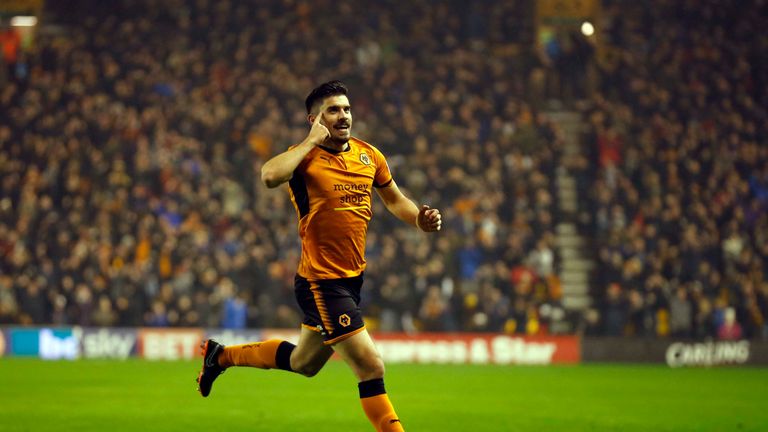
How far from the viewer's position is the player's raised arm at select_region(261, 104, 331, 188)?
708 cm

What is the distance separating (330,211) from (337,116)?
0.64m

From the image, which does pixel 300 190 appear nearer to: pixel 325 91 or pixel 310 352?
pixel 325 91

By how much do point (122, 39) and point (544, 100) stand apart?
11192 mm

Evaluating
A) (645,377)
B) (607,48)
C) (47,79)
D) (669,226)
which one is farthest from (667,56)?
(47,79)

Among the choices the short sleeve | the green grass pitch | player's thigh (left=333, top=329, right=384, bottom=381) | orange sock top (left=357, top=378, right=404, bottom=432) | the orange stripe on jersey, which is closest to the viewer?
orange sock top (left=357, top=378, right=404, bottom=432)

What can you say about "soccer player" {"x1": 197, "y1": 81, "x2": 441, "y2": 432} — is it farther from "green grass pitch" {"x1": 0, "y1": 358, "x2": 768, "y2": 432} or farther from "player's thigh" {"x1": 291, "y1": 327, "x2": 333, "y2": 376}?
"green grass pitch" {"x1": 0, "y1": 358, "x2": 768, "y2": 432}

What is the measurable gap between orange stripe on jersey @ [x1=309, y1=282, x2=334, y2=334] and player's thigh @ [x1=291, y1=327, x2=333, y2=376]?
1.08ft

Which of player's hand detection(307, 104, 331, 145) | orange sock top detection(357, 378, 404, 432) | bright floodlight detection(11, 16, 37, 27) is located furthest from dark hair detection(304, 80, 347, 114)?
bright floodlight detection(11, 16, 37, 27)

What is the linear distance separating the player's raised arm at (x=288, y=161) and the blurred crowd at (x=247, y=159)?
1623 cm

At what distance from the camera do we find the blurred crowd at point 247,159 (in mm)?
23719

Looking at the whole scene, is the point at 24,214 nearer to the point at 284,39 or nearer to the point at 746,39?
the point at 284,39

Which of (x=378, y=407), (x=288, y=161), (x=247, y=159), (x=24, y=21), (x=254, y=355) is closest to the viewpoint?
(x=288, y=161)

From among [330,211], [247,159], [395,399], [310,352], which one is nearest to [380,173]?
[330,211]

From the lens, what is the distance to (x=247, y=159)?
25969 mm
